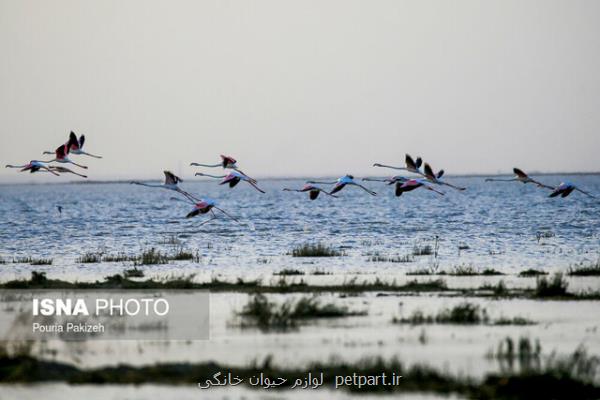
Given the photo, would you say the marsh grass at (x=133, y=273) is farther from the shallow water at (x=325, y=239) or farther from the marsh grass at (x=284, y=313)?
the marsh grass at (x=284, y=313)

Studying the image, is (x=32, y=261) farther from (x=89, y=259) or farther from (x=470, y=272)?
(x=470, y=272)

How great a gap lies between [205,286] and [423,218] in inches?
1804

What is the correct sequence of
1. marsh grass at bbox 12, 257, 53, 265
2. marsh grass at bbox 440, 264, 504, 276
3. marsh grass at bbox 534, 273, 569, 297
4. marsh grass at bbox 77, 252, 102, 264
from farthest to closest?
marsh grass at bbox 77, 252, 102, 264 < marsh grass at bbox 12, 257, 53, 265 < marsh grass at bbox 440, 264, 504, 276 < marsh grass at bbox 534, 273, 569, 297

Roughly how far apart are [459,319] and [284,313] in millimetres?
3366

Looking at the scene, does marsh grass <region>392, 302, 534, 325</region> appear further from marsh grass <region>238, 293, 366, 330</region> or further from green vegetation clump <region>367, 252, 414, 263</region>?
green vegetation clump <region>367, 252, 414, 263</region>

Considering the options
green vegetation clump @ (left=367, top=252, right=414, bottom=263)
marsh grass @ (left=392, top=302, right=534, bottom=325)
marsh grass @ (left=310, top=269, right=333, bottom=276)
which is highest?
green vegetation clump @ (left=367, top=252, right=414, bottom=263)

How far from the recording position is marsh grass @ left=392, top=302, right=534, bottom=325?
66.3 ft

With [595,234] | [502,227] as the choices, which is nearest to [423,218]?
[502,227]

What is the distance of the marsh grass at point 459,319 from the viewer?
795 inches

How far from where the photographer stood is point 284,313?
20406 mm

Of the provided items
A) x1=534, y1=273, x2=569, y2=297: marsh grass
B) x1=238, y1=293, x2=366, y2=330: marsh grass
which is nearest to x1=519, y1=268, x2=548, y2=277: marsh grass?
x1=534, y1=273, x2=569, y2=297: marsh grass

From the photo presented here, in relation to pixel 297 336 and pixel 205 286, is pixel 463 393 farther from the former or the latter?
pixel 205 286

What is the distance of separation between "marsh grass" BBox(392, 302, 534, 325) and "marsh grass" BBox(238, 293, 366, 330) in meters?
1.35

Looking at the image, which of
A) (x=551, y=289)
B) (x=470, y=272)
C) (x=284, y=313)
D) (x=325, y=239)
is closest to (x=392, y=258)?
(x=470, y=272)
